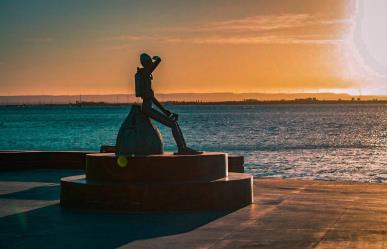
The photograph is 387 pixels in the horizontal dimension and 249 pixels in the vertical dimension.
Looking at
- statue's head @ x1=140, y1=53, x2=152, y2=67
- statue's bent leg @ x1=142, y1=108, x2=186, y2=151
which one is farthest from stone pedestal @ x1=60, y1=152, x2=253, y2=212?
statue's head @ x1=140, y1=53, x2=152, y2=67

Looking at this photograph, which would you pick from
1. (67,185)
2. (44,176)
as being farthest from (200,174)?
(44,176)

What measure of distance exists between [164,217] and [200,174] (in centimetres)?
145

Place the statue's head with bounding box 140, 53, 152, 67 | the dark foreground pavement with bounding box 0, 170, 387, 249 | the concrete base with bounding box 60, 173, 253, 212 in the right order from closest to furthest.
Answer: the dark foreground pavement with bounding box 0, 170, 387, 249 → the concrete base with bounding box 60, 173, 253, 212 → the statue's head with bounding box 140, 53, 152, 67

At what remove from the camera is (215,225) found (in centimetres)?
1161

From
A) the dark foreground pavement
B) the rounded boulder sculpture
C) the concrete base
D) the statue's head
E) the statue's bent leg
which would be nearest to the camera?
the dark foreground pavement

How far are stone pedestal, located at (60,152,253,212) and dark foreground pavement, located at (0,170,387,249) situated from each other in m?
0.33

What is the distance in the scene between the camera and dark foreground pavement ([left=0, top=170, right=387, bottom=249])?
1016 cm

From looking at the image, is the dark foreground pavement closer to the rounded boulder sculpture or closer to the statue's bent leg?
the rounded boulder sculpture

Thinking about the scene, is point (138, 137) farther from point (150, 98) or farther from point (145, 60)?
point (145, 60)

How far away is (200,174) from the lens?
13734 millimetres

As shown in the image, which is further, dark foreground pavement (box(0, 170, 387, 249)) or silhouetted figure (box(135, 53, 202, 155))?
silhouetted figure (box(135, 53, 202, 155))

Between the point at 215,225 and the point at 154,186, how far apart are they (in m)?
1.84

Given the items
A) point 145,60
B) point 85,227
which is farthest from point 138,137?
point 85,227

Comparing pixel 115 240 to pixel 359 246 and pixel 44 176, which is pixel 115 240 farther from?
pixel 44 176
